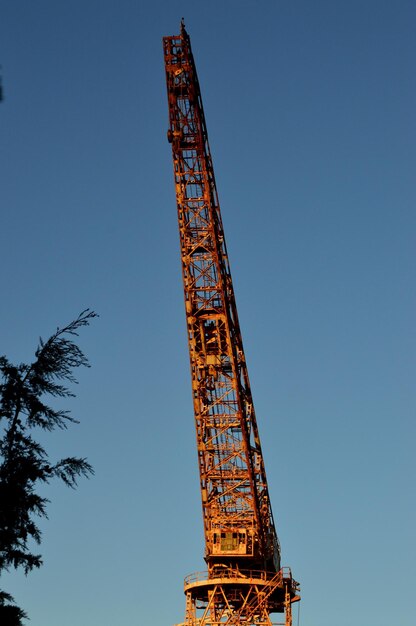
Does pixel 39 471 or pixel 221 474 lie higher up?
pixel 221 474

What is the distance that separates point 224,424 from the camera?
68938mm

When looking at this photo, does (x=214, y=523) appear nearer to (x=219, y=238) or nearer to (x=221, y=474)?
(x=221, y=474)

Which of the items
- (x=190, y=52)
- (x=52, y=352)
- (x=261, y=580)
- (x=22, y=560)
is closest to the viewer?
(x=22, y=560)

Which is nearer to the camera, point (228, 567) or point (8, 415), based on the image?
point (8, 415)

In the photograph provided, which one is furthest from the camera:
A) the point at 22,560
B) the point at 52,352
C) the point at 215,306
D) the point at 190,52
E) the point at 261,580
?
the point at 190,52

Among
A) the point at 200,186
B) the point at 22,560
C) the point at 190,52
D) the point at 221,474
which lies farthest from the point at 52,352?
the point at 190,52

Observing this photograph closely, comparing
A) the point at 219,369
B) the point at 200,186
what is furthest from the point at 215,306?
the point at 200,186

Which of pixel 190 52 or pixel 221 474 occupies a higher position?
pixel 190 52

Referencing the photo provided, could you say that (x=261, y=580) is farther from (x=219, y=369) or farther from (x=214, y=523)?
(x=219, y=369)

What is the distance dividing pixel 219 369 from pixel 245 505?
32.9 feet

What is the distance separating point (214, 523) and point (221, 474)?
3.46 meters

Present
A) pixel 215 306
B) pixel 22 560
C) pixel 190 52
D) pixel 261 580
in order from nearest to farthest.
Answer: pixel 22 560 → pixel 261 580 → pixel 215 306 → pixel 190 52

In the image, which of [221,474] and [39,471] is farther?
[221,474]


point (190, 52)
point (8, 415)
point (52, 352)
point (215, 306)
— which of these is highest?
point (190, 52)
